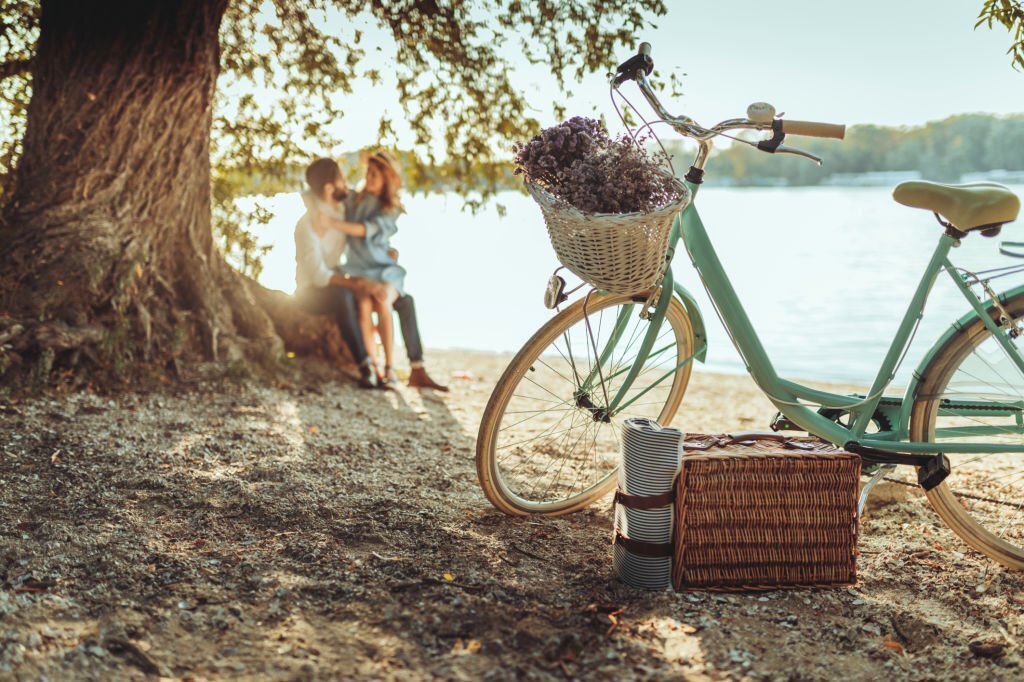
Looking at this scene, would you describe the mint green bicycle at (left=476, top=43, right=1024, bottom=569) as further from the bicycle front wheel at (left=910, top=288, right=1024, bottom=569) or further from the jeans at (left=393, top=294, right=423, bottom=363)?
the jeans at (left=393, top=294, right=423, bottom=363)

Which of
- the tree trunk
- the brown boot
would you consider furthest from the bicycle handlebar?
the brown boot

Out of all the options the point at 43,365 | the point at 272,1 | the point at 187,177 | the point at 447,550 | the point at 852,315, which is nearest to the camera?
the point at 447,550

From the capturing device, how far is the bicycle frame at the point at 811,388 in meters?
2.74

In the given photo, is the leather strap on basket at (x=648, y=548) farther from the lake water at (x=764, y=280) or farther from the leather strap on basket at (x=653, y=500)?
the lake water at (x=764, y=280)

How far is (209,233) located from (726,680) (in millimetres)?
4173

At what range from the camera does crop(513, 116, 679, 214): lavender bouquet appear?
2.47 meters

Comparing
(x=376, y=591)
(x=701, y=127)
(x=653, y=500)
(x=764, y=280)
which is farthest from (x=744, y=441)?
(x=764, y=280)

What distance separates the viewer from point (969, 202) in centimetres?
264

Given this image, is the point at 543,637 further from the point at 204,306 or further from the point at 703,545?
the point at 204,306

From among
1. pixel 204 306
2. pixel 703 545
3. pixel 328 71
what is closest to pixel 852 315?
pixel 328 71

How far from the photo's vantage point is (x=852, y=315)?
11633 mm

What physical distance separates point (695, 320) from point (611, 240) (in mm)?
692

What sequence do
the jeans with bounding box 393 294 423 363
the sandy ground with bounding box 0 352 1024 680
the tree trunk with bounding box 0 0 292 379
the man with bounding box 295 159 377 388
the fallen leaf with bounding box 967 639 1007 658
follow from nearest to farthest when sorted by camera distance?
the sandy ground with bounding box 0 352 1024 680 < the fallen leaf with bounding box 967 639 1007 658 < the tree trunk with bounding box 0 0 292 379 < the man with bounding box 295 159 377 388 < the jeans with bounding box 393 294 423 363

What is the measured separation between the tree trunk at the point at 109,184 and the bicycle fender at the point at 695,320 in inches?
120
